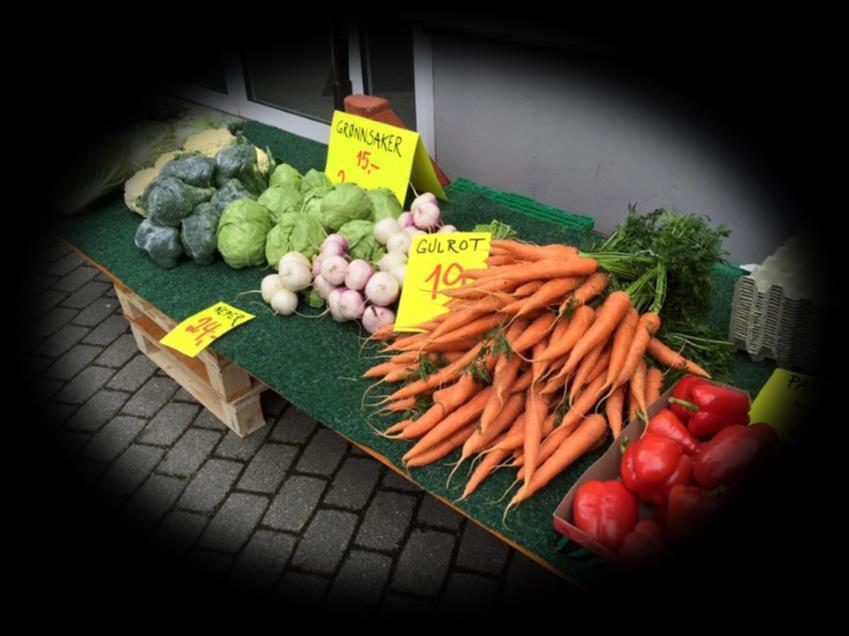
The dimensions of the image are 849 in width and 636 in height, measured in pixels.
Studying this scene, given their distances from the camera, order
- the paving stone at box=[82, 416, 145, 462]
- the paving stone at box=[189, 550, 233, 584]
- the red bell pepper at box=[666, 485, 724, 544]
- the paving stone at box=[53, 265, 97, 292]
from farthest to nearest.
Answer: the paving stone at box=[53, 265, 97, 292] → the paving stone at box=[82, 416, 145, 462] → the paving stone at box=[189, 550, 233, 584] → the red bell pepper at box=[666, 485, 724, 544]

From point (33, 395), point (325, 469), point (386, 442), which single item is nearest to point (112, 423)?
point (33, 395)

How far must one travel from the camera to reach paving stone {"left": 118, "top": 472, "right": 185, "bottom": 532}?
2760 millimetres

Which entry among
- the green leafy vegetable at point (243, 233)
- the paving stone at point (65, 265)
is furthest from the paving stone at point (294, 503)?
the paving stone at point (65, 265)

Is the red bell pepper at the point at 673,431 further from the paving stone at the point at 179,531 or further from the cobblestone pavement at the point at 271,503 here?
the paving stone at the point at 179,531

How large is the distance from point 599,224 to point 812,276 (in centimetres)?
191

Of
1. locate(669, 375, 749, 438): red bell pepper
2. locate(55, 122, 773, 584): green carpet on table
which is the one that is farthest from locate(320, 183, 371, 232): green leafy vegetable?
locate(669, 375, 749, 438): red bell pepper

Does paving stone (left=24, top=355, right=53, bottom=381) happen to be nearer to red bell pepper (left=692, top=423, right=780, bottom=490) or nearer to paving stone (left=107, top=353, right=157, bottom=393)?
paving stone (left=107, top=353, right=157, bottom=393)

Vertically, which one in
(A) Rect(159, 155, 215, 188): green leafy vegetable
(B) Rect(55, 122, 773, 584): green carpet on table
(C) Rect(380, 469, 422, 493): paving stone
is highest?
(A) Rect(159, 155, 215, 188): green leafy vegetable

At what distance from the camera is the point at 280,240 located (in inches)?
101

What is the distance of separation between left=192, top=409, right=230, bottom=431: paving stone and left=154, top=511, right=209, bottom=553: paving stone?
0.52m

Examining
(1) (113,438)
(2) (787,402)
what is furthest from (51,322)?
(2) (787,402)

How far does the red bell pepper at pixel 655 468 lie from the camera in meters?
1.51

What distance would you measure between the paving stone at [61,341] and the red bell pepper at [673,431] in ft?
11.5

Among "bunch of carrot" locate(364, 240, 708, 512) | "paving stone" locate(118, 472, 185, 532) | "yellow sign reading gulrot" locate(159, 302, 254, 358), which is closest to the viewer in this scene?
"bunch of carrot" locate(364, 240, 708, 512)
